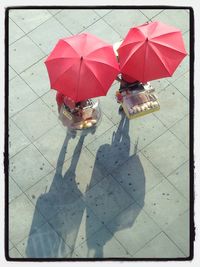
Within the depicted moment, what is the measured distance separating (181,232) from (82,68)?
452cm

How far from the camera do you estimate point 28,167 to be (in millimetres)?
12242

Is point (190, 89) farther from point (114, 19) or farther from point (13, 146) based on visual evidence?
point (13, 146)

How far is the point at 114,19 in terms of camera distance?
1304cm

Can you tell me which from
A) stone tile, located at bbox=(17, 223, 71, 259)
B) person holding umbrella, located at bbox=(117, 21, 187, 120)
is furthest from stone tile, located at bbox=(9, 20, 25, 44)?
stone tile, located at bbox=(17, 223, 71, 259)

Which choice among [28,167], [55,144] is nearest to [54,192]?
[28,167]

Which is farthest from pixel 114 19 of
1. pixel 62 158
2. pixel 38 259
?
pixel 38 259

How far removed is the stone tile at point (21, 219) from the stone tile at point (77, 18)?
4.41 metres

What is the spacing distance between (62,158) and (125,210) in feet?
6.36

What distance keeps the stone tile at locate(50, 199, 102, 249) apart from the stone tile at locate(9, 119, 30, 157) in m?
1.77

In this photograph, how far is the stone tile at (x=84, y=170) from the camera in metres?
12.2

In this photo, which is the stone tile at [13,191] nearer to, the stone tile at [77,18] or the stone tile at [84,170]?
the stone tile at [84,170]

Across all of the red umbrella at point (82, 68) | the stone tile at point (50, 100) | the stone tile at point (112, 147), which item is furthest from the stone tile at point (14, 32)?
the stone tile at point (112, 147)

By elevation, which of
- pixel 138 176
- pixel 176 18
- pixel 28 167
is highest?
pixel 176 18

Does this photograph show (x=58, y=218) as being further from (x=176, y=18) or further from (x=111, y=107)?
(x=176, y=18)
